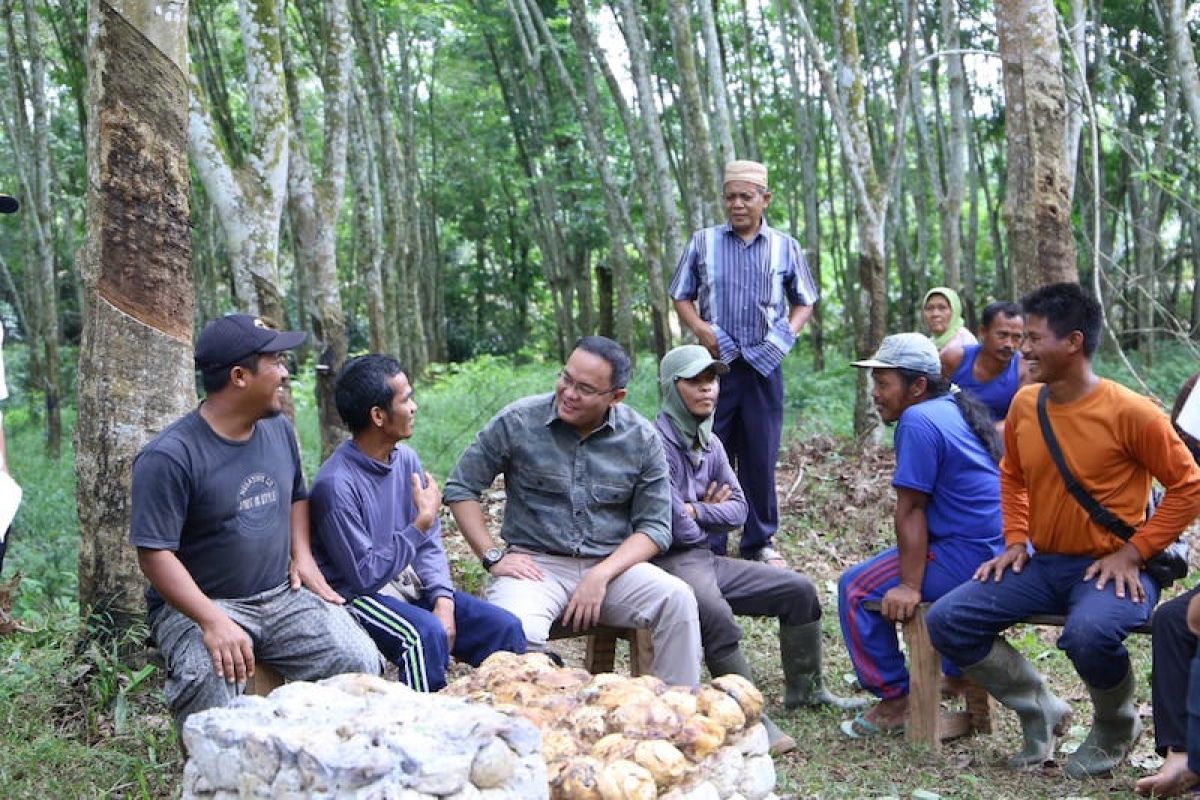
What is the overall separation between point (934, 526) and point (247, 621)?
2667 millimetres

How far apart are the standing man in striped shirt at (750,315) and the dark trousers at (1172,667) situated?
2.49 meters

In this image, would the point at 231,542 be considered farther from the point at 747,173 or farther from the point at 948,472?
the point at 747,173

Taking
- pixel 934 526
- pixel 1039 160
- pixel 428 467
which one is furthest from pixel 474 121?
pixel 934 526

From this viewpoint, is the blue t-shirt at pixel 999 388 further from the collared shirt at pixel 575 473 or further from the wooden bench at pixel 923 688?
the collared shirt at pixel 575 473

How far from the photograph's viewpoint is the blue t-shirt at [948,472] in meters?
5.03

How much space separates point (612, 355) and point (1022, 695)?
1981 millimetres

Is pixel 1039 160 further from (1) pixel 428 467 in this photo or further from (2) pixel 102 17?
(1) pixel 428 467

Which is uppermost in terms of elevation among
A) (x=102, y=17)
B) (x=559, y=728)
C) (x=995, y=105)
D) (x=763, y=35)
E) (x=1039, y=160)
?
(x=763, y=35)

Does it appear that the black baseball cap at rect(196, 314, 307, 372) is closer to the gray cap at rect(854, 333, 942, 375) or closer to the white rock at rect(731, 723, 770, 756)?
the white rock at rect(731, 723, 770, 756)

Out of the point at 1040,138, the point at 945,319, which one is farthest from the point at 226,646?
the point at 945,319

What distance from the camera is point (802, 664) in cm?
543

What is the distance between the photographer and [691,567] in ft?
17.2

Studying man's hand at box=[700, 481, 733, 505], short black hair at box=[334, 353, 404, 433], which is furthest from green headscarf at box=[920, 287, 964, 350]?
short black hair at box=[334, 353, 404, 433]

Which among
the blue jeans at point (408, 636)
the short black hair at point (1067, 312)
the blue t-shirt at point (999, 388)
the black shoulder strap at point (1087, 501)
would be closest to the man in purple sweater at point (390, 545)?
the blue jeans at point (408, 636)
